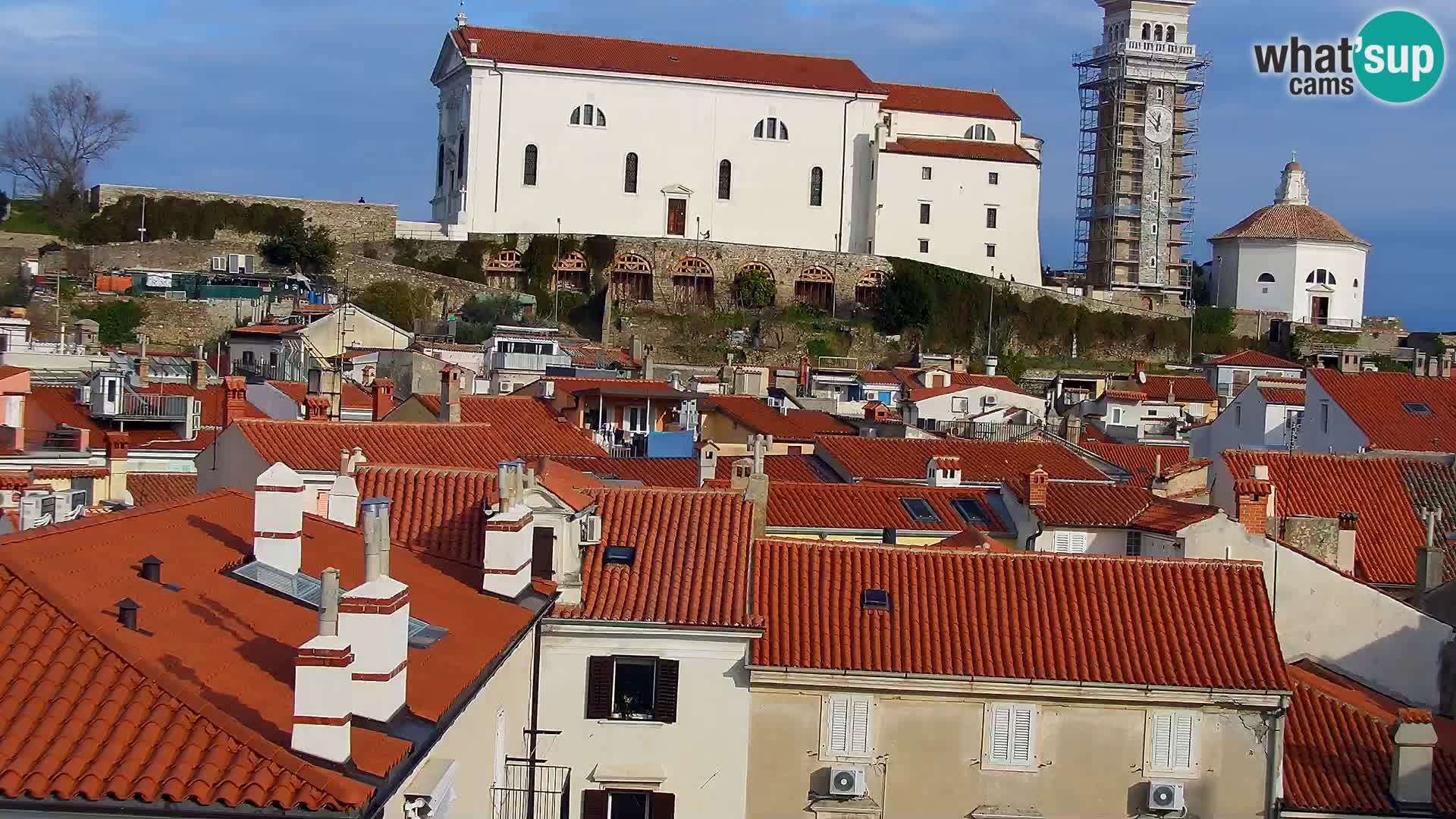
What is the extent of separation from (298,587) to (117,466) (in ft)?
42.5

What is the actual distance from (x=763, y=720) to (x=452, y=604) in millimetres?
4109

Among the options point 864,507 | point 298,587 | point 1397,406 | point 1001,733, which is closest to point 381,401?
point 864,507

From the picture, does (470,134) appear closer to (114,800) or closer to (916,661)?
(916,661)

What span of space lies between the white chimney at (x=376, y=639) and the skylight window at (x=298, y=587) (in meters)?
1.60

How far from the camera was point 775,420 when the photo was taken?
41.2 meters

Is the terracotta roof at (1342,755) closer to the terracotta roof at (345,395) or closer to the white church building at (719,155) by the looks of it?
the terracotta roof at (345,395)

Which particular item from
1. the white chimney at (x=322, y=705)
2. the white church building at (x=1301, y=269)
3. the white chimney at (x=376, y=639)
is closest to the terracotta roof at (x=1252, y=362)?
the white church building at (x=1301, y=269)

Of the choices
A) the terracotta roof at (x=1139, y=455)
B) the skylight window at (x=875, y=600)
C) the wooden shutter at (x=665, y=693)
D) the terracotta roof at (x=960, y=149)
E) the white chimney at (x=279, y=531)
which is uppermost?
the terracotta roof at (x=960, y=149)

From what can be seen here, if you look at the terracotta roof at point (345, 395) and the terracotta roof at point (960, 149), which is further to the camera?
the terracotta roof at point (960, 149)

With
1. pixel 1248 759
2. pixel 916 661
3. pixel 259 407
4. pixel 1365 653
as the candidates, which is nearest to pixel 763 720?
pixel 916 661

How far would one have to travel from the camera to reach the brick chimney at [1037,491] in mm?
25266

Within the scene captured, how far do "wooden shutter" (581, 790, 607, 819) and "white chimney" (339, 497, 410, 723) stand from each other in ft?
21.4

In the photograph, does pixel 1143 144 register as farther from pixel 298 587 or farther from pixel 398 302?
pixel 298 587

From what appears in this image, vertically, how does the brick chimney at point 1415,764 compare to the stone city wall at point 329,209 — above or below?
below
